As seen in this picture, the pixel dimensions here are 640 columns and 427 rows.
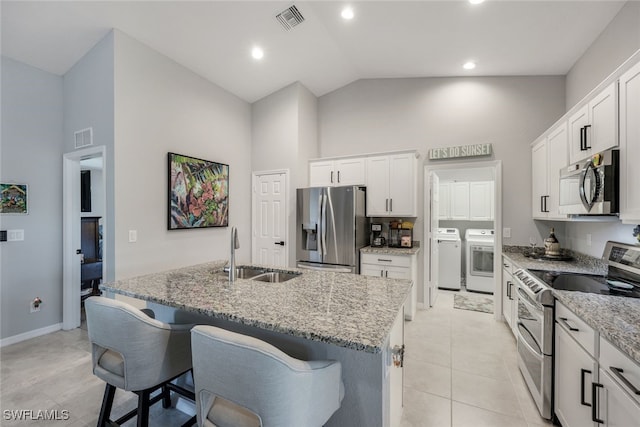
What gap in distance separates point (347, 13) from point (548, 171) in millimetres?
2675

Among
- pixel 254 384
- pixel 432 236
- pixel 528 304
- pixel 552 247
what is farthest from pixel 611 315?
pixel 432 236

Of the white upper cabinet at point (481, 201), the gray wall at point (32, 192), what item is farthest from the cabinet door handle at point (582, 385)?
the gray wall at point (32, 192)

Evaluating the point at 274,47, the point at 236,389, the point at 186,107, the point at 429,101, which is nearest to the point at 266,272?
the point at 236,389

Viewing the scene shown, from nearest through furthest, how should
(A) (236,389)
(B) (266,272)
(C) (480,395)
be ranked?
(A) (236,389), (C) (480,395), (B) (266,272)

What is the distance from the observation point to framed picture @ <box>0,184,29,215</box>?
116 inches

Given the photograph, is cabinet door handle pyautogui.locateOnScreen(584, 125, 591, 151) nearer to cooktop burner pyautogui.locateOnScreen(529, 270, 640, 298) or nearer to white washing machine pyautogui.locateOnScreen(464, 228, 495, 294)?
cooktop burner pyautogui.locateOnScreen(529, 270, 640, 298)

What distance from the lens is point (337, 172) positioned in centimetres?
429

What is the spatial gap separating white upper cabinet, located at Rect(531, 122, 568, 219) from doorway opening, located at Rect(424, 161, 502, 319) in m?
0.42

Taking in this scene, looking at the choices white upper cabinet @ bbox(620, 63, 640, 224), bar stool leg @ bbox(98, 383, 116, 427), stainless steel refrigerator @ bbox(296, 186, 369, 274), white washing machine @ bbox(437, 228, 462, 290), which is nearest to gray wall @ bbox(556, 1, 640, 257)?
white upper cabinet @ bbox(620, 63, 640, 224)

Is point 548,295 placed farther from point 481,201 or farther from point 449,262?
point 481,201

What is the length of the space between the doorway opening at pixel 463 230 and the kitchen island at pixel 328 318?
2.55 m

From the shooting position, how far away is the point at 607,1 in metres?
2.28

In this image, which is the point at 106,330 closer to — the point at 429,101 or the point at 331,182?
the point at 331,182

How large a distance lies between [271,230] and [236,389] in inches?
136
